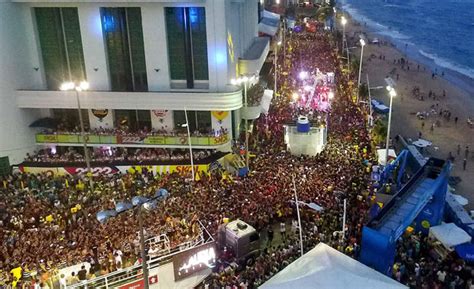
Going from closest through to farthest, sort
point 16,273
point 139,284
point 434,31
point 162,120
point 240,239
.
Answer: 1. point 139,284
2. point 16,273
3. point 240,239
4. point 162,120
5. point 434,31

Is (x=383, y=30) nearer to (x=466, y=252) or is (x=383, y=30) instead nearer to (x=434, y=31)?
(x=434, y=31)

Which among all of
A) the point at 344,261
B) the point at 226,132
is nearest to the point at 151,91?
the point at 226,132

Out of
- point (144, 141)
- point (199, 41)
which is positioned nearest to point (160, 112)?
point (144, 141)

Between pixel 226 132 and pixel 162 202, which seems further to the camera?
pixel 226 132

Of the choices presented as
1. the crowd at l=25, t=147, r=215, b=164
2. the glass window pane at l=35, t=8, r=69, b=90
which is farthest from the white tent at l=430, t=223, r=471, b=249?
the glass window pane at l=35, t=8, r=69, b=90

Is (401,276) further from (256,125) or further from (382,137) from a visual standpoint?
(256,125)

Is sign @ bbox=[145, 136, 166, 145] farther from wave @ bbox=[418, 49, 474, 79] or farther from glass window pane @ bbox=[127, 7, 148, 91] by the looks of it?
wave @ bbox=[418, 49, 474, 79]
